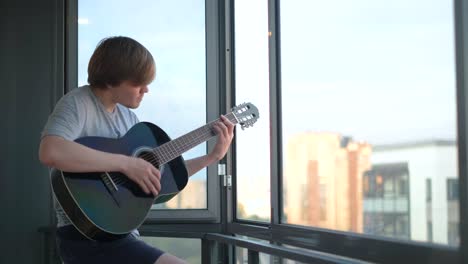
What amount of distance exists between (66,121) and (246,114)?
0.85m

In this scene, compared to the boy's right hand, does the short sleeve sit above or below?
above

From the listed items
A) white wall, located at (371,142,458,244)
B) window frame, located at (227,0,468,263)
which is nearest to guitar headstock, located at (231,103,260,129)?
window frame, located at (227,0,468,263)

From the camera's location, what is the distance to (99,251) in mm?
1763

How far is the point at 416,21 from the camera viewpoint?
163 cm

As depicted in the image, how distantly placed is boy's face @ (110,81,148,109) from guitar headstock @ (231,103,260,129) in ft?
1.75

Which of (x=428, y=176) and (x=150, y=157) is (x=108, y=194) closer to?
(x=150, y=157)

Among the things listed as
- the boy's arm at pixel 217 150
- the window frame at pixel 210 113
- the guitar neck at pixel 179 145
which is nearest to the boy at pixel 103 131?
the guitar neck at pixel 179 145

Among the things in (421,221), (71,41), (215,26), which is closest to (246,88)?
(215,26)

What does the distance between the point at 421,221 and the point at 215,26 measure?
1665mm

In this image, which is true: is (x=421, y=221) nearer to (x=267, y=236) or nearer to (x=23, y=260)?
(x=267, y=236)

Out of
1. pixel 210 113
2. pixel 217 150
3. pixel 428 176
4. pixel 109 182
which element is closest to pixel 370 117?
pixel 428 176

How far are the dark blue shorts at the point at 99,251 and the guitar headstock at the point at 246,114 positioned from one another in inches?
29.4

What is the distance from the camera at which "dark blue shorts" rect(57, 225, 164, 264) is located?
5.75 ft

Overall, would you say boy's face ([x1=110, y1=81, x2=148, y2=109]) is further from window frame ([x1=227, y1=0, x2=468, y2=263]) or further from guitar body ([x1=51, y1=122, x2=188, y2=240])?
window frame ([x1=227, y1=0, x2=468, y2=263])
